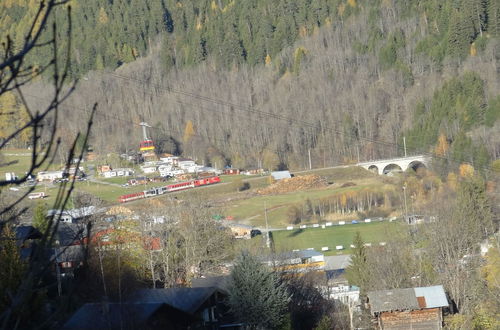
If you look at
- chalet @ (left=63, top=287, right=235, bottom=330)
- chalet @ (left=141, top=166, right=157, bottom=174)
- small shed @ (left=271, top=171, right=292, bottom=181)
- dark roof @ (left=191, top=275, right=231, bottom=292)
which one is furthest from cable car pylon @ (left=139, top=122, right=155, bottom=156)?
chalet @ (left=63, top=287, right=235, bottom=330)

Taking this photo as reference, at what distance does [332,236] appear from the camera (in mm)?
30453

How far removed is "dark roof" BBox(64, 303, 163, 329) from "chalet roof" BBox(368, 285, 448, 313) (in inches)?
200

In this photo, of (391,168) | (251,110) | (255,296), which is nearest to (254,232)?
(391,168)

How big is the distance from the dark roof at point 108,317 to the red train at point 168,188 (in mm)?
28374

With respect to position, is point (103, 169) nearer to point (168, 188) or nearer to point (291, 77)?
point (168, 188)

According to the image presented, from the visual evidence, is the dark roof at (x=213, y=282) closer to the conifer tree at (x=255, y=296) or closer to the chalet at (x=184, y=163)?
the conifer tree at (x=255, y=296)

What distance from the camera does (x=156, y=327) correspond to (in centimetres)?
1264

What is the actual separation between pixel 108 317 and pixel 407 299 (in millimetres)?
6403

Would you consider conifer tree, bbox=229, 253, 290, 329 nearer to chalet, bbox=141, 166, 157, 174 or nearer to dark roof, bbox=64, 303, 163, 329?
dark roof, bbox=64, 303, 163, 329

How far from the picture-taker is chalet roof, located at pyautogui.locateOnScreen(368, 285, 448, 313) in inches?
605

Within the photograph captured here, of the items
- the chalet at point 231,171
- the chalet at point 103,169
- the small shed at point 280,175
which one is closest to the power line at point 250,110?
the chalet at point 231,171

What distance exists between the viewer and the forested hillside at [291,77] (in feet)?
166

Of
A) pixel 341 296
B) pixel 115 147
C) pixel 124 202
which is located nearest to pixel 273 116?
pixel 115 147

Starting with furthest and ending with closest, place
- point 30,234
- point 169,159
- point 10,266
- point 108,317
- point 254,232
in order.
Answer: point 169,159
point 254,232
point 108,317
point 10,266
point 30,234
